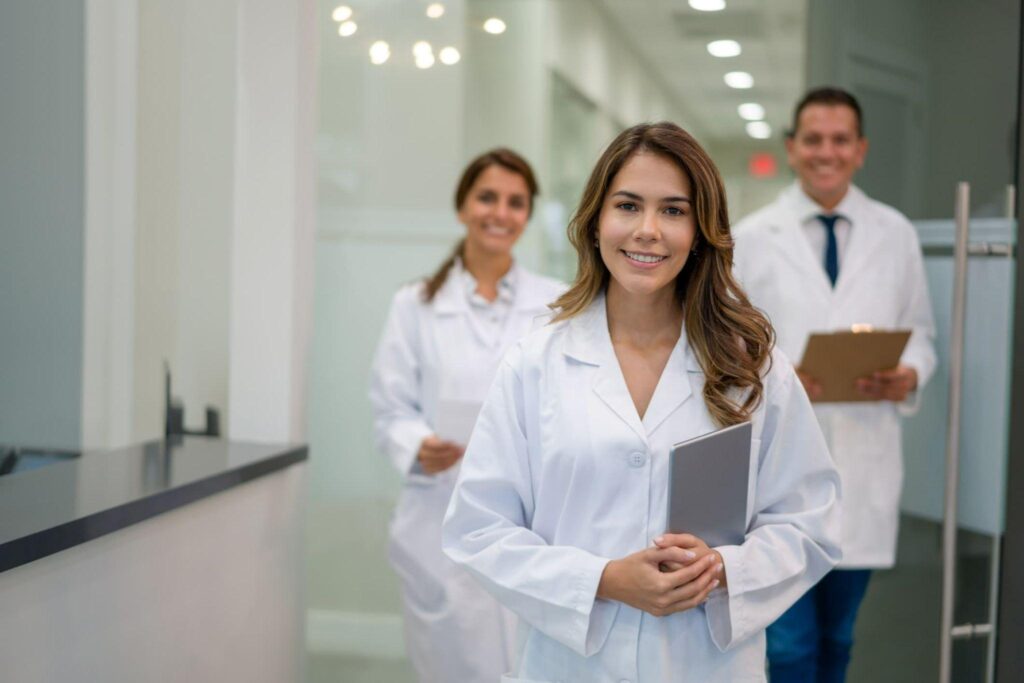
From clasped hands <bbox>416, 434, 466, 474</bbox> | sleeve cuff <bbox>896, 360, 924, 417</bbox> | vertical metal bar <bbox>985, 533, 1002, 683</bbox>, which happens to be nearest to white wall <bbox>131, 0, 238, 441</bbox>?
clasped hands <bbox>416, 434, 466, 474</bbox>

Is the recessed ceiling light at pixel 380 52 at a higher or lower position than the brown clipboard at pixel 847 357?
higher

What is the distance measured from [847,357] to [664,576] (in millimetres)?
1343

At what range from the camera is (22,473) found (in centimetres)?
220

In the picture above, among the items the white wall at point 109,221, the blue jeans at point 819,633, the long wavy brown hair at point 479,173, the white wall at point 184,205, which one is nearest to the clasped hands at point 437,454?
the long wavy brown hair at point 479,173

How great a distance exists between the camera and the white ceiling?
369 centimetres

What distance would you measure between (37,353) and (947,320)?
2305mm

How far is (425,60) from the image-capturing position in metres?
3.76

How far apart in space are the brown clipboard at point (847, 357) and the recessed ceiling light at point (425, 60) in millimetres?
1760

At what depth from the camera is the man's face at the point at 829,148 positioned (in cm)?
301

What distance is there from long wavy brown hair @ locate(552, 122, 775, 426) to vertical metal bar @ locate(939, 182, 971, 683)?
1054mm

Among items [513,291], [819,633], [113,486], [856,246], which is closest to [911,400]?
[856,246]

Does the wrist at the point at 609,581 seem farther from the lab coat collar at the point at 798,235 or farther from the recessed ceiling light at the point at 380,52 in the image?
the recessed ceiling light at the point at 380,52

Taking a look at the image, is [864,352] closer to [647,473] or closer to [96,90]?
[647,473]

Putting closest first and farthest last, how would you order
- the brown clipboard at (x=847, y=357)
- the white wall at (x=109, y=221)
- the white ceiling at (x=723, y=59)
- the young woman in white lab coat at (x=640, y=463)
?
the young woman in white lab coat at (x=640, y=463) → the white wall at (x=109, y=221) → the brown clipboard at (x=847, y=357) → the white ceiling at (x=723, y=59)
